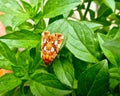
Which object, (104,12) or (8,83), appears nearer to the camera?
(8,83)

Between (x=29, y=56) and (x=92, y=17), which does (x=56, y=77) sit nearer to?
(x=29, y=56)

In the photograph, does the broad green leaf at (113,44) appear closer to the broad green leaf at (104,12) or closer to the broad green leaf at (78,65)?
the broad green leaf at (78,65)

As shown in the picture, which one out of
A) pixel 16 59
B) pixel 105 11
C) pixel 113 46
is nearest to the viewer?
pixel 113 46

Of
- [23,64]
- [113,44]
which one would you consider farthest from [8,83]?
[113,44]

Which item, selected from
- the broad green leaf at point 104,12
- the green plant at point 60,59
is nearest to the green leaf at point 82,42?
the green plant at point 60,59

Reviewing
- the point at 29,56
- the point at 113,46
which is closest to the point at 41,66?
the point at 29,56

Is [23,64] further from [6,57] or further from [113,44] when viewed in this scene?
[113,44]
